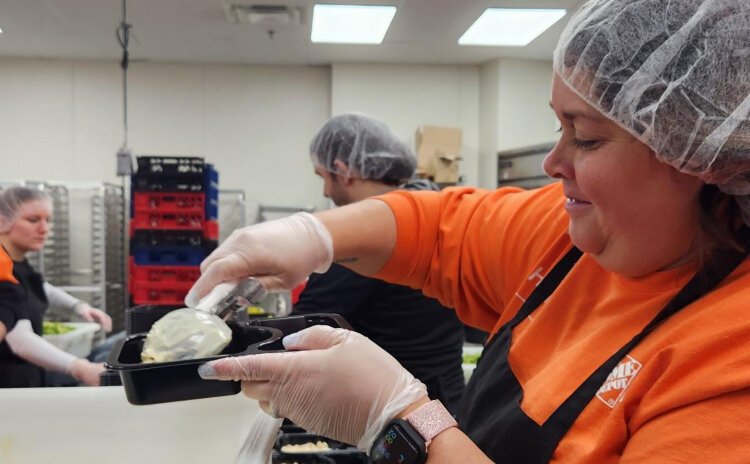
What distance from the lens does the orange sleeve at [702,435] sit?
513mm

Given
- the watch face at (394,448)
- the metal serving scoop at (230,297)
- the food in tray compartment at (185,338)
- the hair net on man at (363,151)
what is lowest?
the watch face at (394,448)

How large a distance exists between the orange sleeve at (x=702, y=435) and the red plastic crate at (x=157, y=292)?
11.5ft

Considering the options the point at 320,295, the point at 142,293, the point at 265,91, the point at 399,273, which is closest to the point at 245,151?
→ the point at 265,91

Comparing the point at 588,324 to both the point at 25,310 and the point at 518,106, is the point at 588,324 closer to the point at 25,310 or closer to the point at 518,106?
the point at 25,310

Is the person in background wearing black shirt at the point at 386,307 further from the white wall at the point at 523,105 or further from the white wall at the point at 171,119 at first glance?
the white wall at the point at 171,119

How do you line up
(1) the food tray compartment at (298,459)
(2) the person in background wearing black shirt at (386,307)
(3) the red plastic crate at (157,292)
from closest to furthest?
(1) the food tray compartment at (298,459), (2) the person in background wearing black shirt at (386,307), (3) the red plastic crate at (157,292)

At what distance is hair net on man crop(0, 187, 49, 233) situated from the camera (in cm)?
277

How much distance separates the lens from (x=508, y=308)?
0.96m

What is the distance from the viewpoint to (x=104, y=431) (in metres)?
1.05

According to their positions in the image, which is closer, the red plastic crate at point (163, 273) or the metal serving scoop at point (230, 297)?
the metal serving scoop at point (230, 297)

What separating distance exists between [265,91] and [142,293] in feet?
7.65

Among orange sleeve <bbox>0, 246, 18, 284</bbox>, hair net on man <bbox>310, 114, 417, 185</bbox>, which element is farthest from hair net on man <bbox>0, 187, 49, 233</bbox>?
hair net on man <bbox>310, 114, 417, 185</bbox>

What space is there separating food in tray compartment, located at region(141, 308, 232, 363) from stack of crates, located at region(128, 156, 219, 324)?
121 inches

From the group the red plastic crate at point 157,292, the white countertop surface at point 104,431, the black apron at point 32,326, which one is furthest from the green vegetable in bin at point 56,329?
the white countertop surface at point 104,431
